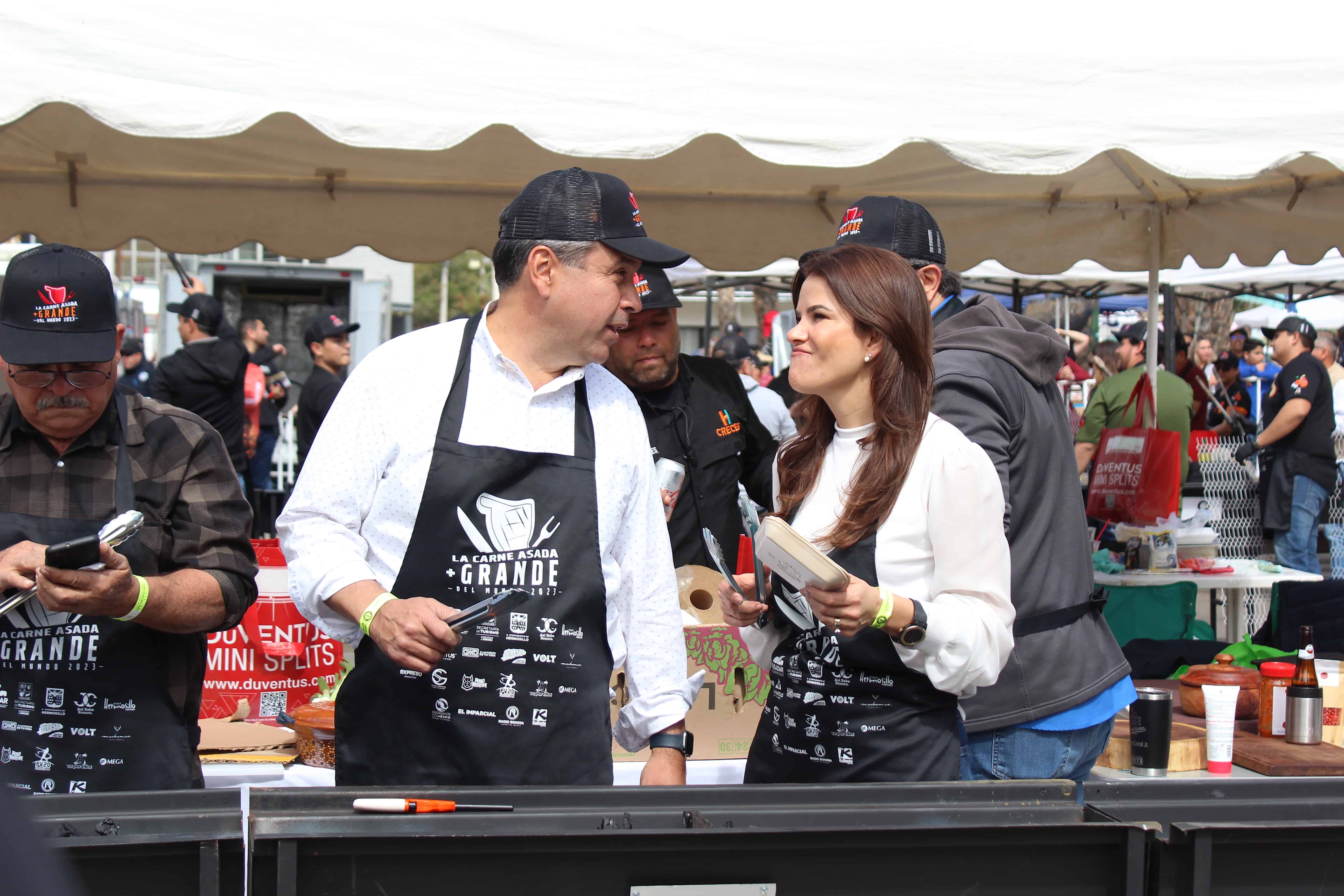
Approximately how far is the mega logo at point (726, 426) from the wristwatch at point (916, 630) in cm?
210

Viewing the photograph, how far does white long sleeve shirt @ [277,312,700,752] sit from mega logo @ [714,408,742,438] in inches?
67.3

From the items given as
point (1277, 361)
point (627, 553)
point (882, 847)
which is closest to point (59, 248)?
point (627, 553)

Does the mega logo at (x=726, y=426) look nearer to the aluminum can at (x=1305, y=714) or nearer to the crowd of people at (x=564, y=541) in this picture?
the crowd of people at (x=564, y=541)

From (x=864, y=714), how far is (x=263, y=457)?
31.8 ft

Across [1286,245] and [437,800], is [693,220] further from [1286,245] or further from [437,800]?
[437,800]

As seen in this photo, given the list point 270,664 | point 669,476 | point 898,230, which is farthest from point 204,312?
point 898,230

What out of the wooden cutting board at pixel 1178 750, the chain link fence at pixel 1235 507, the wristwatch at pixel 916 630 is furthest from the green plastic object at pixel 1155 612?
the wristwatch at pixel 916 630

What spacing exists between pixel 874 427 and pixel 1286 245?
4.35 m

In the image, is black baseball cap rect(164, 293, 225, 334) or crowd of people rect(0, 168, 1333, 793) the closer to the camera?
crowd of people rect(0, 168, 1333, 793)

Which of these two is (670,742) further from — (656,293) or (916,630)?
(656,293)

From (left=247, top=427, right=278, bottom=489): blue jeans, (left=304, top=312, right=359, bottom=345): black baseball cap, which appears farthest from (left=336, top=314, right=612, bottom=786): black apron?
(left=247, top=427, right=278, bottom=489): blue jeans

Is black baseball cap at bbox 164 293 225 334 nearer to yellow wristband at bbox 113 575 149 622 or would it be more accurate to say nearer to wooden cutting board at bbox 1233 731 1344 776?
yellow wristband at bbox 113 575 149 622

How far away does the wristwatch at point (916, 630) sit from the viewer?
5.98 feet

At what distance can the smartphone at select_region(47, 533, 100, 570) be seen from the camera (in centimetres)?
184
